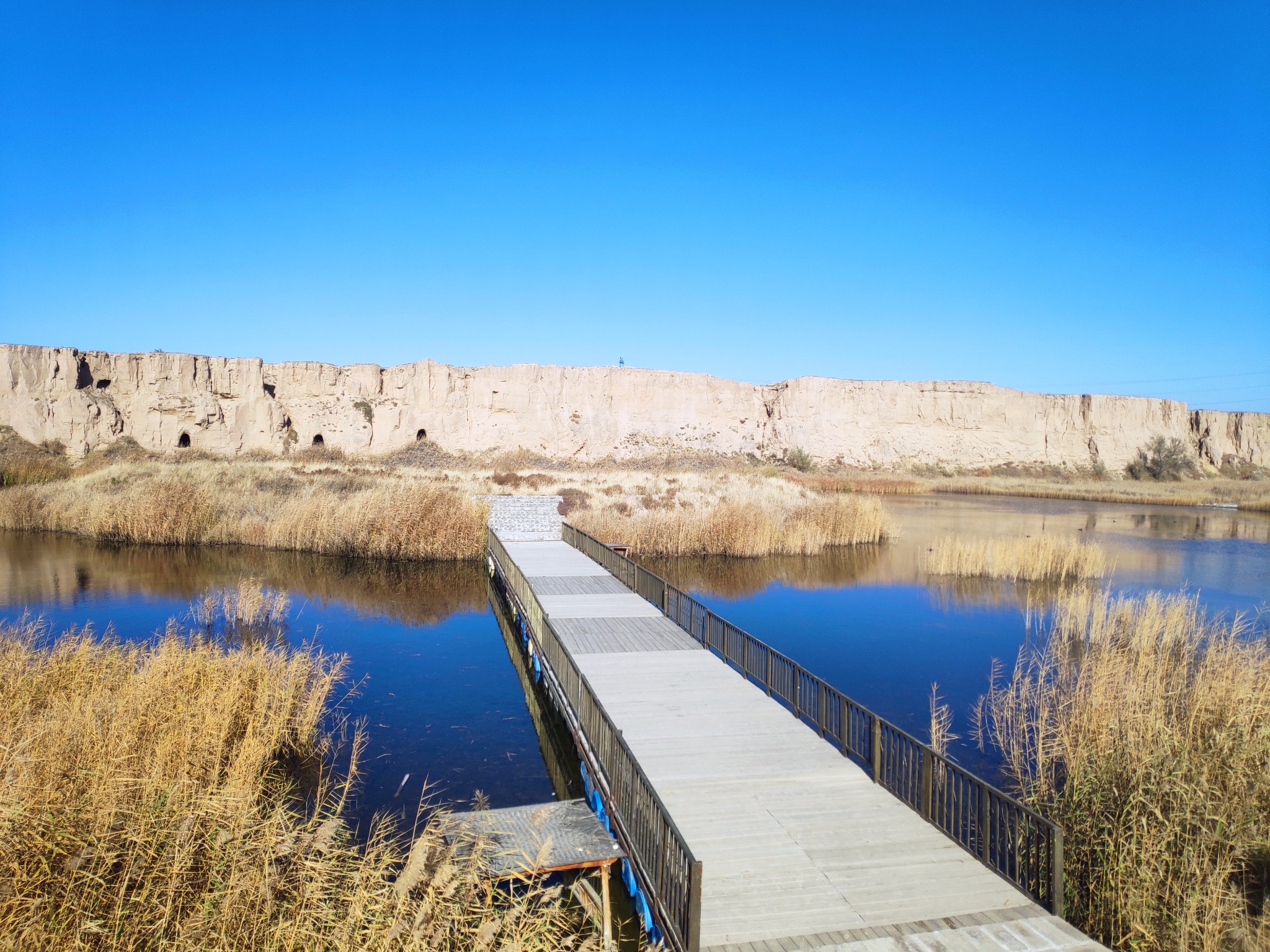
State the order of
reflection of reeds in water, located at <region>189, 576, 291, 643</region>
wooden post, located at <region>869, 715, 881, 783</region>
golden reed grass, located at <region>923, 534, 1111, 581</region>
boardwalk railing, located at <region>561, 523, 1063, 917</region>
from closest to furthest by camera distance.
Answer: boardwalk railing, located at <region>561, 523, 1063, 917</region> < wooden post, located at <region>869, 715, 881, 783</region> < reflection of reeds in water, located at <region>189, 576, 291, 643</region> < golden reed grass, located at <region>923, 534, 1111, 581</region>

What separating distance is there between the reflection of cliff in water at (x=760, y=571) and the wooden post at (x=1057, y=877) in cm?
1247

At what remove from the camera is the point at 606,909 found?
15.6ft

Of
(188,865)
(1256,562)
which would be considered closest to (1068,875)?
(188,865)

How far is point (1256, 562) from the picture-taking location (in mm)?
20438

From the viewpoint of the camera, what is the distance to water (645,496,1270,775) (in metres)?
10.8

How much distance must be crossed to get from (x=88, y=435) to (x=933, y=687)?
50001 millimetres

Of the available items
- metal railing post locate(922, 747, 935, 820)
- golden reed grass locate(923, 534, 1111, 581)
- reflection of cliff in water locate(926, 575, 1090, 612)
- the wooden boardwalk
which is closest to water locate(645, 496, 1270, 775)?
reflection of cliff in water locate(926, 575, 1090, 612)

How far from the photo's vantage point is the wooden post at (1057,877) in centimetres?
421

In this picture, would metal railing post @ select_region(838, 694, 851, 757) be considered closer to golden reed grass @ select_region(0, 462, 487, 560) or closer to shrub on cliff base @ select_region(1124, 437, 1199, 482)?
golden reed grass @ select_region(0, 462, 487, 560)

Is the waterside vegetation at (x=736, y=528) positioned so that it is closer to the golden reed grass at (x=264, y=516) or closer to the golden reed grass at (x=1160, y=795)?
the golden reed grass at (x=264, y=516)

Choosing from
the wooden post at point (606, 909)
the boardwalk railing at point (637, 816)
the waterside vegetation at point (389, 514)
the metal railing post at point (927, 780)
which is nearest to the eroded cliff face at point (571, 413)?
the waterside vegetation at point (389, 514)

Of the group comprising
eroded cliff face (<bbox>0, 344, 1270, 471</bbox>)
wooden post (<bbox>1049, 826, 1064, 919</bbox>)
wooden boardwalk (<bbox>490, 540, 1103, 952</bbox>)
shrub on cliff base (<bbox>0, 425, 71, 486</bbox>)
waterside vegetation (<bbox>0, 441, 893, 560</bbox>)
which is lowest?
wooden boardwalk (<bbox>490, 540, 1103, 952</bbox>)

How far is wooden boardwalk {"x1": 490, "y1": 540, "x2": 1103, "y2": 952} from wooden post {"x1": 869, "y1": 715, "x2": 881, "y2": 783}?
3.7 inches

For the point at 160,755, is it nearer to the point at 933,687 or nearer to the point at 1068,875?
the point at 1068,875
